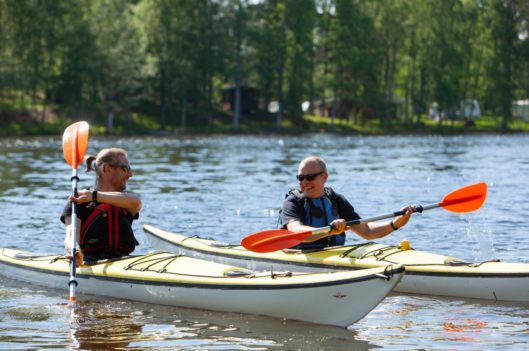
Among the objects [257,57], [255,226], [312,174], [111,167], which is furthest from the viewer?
[257,57]

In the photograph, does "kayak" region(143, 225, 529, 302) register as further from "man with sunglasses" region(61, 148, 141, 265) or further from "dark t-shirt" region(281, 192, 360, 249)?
"man with sunglasses" region(61, 148, 141, 265)

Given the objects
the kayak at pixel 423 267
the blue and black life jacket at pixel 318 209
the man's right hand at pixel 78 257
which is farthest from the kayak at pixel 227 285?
the kayak at pixel 423 267

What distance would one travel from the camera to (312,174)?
9.36 metres

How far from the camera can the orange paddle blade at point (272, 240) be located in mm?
9094

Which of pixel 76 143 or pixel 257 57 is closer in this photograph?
pixel 76 143

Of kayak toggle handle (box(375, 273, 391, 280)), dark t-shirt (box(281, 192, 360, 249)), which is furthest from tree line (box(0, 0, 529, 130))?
kayak toggle handle (box(375, 273, 391, 280))

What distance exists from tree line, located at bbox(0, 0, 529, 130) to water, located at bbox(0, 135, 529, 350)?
13.1 m

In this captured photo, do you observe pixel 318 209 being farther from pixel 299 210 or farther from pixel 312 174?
pixel 312 174

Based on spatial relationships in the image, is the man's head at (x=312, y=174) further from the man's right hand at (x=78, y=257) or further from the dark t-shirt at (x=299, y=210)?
the man's right hand at (x=78, y=257)

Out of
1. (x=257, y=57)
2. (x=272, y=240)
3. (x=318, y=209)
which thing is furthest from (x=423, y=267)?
(x=257, y=57)

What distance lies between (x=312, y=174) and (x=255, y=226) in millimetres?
6426

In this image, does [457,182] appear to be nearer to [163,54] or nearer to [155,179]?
[155,179]

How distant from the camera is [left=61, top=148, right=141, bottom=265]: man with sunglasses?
857 cm

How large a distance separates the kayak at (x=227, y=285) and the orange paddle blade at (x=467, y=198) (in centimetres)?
184
